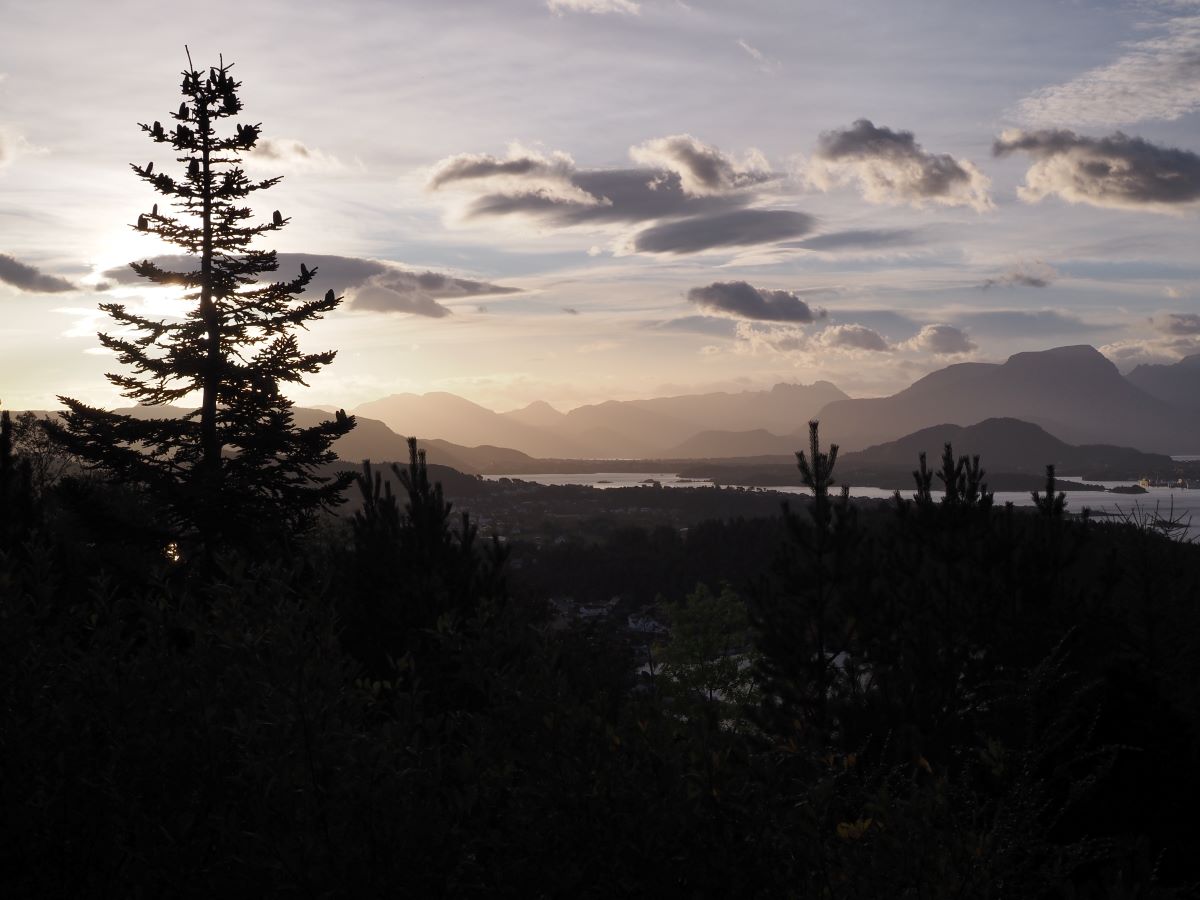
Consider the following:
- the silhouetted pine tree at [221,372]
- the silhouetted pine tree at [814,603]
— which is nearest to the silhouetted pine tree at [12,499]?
the silhouetted pine tree at [221,372]

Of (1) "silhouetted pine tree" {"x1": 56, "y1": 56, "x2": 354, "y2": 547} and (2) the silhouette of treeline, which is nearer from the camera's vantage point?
(2) the silhouette of treeline

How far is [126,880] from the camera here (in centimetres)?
630

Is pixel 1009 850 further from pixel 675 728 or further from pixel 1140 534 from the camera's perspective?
pixel 1140 534

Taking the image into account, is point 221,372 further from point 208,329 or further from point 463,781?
point 463,781

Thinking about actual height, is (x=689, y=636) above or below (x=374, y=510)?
below

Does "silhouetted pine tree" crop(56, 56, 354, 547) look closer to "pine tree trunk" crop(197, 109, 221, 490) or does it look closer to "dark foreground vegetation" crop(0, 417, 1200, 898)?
"pine tree trunk" crop(197, 109, 221, 490)

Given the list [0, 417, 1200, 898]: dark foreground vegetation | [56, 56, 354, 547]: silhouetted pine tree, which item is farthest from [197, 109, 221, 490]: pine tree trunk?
[0, 417, 1200, 898]: dark foreground vegetation

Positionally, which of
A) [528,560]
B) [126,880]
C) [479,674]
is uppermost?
[479,674]

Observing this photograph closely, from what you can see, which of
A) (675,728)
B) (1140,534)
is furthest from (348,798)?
(1140,534)

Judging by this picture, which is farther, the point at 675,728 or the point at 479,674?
the point at 479,674

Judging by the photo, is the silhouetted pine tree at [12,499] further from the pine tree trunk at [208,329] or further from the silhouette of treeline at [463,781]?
the silhouette of treeline at [463,781]

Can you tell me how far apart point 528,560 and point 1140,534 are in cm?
9920

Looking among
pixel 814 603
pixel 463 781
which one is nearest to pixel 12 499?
pixel 814 603

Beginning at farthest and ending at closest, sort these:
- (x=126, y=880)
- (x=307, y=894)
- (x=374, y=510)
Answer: (x=374, y=510) → (x=126, y=880) → (x=307, y=894)
